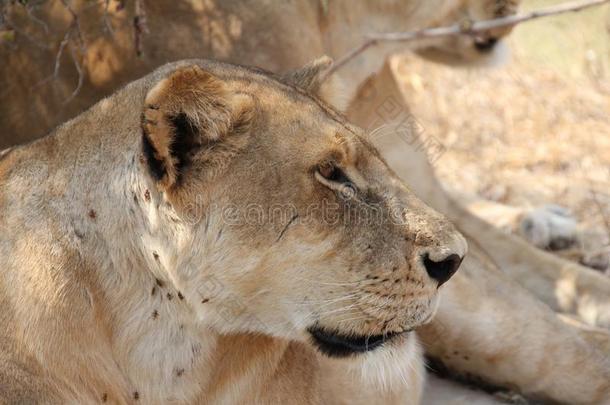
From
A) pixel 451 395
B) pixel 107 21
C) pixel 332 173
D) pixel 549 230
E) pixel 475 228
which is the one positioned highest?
pixel 332 173

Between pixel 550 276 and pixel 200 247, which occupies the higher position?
pixel 200 247

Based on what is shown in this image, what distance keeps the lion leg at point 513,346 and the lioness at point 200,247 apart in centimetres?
98

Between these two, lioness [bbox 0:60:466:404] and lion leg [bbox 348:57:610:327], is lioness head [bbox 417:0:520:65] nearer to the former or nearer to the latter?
lion leg [bbox 348:57:610:327]

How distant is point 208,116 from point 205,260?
28 cm

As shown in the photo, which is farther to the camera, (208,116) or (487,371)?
(487,371)

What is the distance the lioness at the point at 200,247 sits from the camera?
7.01 feet

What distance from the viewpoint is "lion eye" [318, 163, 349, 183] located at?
219 cm

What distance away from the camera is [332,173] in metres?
2.21

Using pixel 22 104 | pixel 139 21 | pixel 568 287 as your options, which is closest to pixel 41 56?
pixel 22 104

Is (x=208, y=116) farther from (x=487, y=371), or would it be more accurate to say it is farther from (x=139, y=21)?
(x=487, y=371)

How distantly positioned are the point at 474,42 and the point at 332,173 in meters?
2.25

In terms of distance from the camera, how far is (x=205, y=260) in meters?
2.14

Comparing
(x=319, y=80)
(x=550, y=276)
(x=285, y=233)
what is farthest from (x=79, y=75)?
(x=550, y=276)

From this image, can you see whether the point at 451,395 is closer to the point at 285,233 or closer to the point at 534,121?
the point at 285,233
